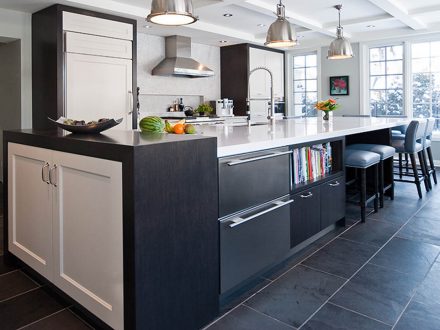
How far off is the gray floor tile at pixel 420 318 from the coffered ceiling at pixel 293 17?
13.2 feet

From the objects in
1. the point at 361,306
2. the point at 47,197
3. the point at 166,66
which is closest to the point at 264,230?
the point at 361,306

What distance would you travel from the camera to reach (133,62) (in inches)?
202

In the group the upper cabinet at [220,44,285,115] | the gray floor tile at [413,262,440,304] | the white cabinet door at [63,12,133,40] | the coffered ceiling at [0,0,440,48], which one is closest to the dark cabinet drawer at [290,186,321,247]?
the gray floor tile at [413,262,440,304]

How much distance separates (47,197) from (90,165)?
1.72ft

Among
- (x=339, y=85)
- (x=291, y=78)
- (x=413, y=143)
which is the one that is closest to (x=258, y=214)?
(x=413, y=143)

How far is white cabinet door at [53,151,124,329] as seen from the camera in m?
1.57

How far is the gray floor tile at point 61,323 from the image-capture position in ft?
5.92

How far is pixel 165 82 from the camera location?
263 inches

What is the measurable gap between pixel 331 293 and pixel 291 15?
4.72m

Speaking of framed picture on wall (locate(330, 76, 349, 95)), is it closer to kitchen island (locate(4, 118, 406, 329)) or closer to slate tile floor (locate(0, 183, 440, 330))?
slate tile floor (locate(0, 183, 440, 330))

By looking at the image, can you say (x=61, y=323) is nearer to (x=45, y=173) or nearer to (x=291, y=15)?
(x=45, y=173)

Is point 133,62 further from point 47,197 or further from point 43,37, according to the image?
point 47,197

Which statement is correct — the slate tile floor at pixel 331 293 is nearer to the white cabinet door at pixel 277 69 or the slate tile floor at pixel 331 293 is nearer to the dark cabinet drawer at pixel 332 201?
the dark cabinet drawer at pixel 332 201

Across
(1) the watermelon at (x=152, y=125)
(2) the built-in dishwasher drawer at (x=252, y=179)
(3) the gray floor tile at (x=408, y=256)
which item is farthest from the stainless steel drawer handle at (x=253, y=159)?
(3) the gray floor tile at (x=408, y=256)
